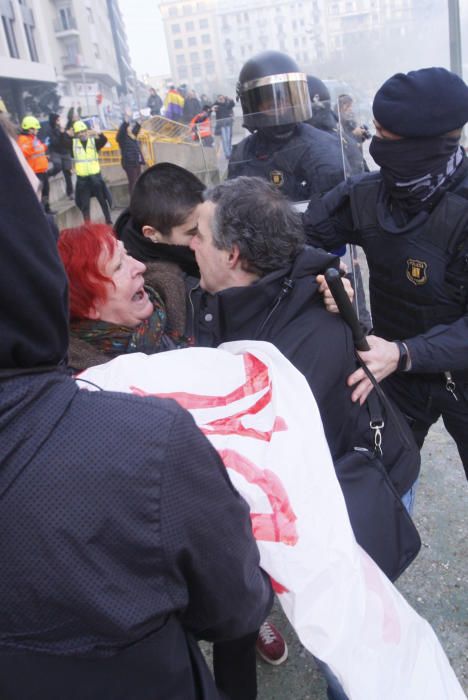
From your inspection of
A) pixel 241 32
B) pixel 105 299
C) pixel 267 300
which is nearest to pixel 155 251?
pixel 105 299

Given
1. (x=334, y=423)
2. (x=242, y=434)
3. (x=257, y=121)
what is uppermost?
(x=257, y=121)

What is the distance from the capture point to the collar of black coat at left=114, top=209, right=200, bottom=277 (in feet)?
6.96

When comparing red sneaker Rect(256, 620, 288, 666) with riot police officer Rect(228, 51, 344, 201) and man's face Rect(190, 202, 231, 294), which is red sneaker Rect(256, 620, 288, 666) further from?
riot police officer Rect(228, 51, 344, 201)

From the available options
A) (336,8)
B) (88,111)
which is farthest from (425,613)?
(336,8)

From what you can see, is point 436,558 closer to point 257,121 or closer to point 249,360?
point 249,360

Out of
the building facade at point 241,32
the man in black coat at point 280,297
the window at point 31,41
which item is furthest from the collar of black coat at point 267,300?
the building facade at point 241,32

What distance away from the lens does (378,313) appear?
2189 millimetres

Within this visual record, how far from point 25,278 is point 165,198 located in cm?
159

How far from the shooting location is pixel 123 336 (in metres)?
1.71

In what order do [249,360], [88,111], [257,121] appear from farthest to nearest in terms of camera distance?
[88,111]
[257,121]
[249,360]

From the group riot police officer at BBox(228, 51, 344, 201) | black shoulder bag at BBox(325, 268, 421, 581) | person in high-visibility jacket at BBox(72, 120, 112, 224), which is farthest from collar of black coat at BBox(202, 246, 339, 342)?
person in high-visibility jacket at BBox(72, 120, 112, 224)

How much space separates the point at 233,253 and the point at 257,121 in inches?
102

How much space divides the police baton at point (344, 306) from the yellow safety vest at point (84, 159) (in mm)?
9820

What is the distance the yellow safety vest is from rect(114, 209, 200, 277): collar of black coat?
8862 mm
